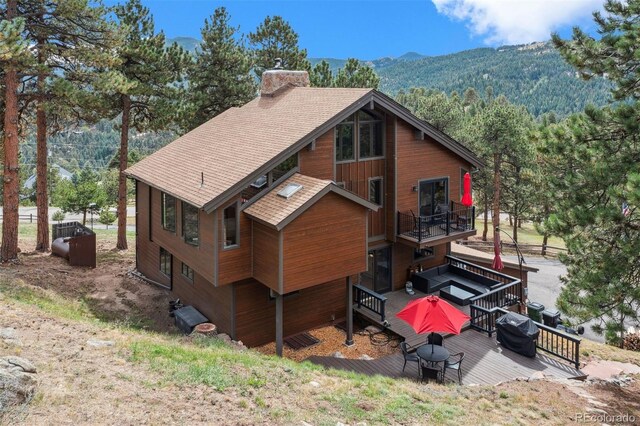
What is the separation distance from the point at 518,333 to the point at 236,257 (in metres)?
8.31

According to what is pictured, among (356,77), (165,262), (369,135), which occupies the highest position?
(356,77)

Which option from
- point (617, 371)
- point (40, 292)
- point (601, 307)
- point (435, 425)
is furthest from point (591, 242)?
point (40, 292)

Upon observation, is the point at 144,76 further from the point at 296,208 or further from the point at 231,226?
the point at 296,208

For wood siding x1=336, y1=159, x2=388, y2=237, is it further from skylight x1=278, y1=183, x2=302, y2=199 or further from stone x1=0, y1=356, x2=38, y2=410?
stone x1=0, y1=356, x2=38, y2=410

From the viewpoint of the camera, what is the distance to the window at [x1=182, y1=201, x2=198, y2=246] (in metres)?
14.6

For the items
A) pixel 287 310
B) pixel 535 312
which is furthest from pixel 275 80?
pixel 535 312

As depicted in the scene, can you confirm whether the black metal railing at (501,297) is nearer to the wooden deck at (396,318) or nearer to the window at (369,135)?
the wooden deck at (396,318)

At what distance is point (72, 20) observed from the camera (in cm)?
1878

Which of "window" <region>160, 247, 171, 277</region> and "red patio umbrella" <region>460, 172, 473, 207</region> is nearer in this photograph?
"red patio umbrella" <region>460, 172, 473, 207</region>

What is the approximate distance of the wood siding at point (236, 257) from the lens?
13.4 meters

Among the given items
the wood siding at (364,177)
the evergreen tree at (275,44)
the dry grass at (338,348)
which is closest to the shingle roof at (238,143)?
the wood siding at (364,177)

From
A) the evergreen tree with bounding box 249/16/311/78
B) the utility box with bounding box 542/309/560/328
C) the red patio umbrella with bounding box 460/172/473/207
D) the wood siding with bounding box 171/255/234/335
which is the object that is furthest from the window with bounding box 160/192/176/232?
the evergreen tree with bounding box 249/16/311/78

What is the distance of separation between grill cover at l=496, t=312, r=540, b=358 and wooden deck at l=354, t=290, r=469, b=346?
1.53m

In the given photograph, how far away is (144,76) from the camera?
23391 mm
